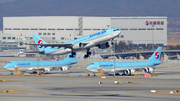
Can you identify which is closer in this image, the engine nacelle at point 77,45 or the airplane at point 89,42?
the airplane at point 89,42

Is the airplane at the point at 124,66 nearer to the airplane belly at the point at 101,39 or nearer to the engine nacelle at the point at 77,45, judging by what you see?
the engine nacelle at the point at 77,45

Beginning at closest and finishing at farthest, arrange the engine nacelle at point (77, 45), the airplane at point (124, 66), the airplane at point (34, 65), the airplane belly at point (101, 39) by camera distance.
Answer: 1. the airplane belly at point (101, 39)
2. the engine nacelle at point (77, 45)
3. the airplane at point (124, 66)
4. the airplane at point (34, 65)

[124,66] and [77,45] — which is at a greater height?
[77,45]

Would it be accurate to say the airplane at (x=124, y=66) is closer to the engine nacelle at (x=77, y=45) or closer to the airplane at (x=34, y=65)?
the airplane at (x=34, y=65)

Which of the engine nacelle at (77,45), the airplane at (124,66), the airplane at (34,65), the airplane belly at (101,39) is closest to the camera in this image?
the airplane belly at (101,39)

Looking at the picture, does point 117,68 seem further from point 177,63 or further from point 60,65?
point 177,63

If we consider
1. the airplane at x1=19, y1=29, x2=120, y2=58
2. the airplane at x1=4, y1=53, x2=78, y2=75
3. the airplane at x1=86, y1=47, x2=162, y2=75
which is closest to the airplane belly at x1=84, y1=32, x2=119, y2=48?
the airplane at x1=19, y1=29, x2=120, y2=58

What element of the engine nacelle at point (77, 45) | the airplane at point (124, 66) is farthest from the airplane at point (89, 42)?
the airplane at point (124, 66)

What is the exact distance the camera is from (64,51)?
75.8 metres

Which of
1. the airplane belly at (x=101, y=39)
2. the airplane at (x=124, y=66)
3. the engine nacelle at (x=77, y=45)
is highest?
the airplane belly at (x=101, y=39)

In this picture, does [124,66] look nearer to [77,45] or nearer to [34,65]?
[34,65]

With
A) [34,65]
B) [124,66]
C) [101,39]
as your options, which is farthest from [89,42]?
[34,65]

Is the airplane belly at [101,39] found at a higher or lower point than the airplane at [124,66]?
higher

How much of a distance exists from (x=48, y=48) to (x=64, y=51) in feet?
17.1
